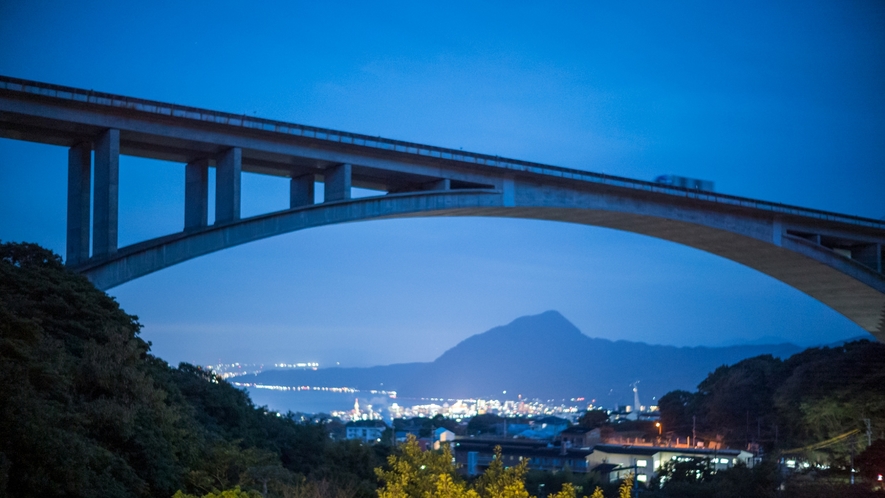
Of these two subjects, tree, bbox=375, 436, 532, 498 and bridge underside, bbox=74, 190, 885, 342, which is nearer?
tree, bbox=375, 436, 532, 498

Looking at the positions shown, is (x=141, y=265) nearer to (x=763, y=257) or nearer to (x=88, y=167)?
(x=88, y=167)

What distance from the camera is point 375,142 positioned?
2183cm

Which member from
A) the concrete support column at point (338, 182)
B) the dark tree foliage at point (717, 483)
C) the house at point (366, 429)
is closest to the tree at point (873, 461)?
the dark tree foliage at point (717, 483)

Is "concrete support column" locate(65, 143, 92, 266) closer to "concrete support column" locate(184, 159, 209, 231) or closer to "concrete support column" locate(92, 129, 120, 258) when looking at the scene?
"concrete support column" locate(92, 129, 120, 258)

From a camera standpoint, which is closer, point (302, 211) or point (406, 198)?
point (302, 211)

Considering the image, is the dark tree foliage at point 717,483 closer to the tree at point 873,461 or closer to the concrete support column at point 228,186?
the tree at point 873,461

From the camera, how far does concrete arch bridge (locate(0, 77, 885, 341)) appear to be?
57.7ft

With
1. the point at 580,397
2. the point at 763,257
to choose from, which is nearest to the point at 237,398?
the point at 763,257

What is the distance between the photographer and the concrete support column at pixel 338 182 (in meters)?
21.6

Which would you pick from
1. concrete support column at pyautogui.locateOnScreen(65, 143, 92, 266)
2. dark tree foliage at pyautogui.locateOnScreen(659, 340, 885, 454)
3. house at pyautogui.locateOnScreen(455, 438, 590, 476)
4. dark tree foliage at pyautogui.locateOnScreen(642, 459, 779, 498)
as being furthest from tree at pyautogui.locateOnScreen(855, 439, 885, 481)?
concrete support column at pyautogui.locateOnScreen(65, 143, 92, 266)

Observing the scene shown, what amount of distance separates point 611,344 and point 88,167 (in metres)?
178

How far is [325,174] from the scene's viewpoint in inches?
880

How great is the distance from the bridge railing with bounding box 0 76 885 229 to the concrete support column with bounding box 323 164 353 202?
2.59 feet

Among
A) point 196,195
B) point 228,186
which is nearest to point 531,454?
point 196,195
